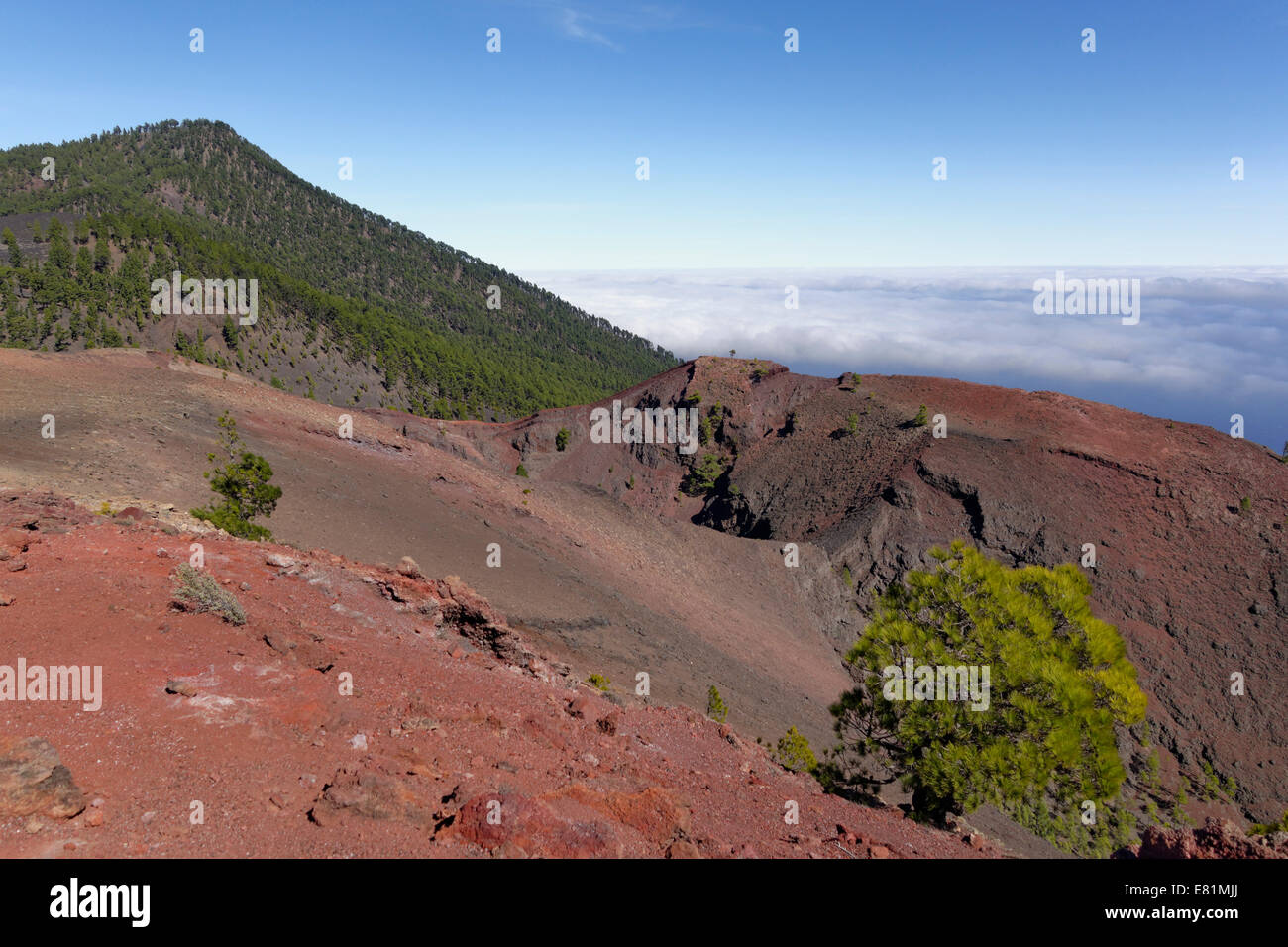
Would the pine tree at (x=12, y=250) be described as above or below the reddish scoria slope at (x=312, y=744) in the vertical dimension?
above

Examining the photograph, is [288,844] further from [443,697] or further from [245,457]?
[245,457]

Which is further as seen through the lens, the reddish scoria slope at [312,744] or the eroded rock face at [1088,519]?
the eroded rock face at [1088,519]

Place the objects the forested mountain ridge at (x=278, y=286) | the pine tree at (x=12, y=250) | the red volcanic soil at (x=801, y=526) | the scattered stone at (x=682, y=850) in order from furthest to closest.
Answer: the pine tree at (x=12, y=250) → the forested mountain ridge at (x=278, y=286) → the red volcanic soil at (x=801, y=526) → the scattered stone at (x=682, y=850)

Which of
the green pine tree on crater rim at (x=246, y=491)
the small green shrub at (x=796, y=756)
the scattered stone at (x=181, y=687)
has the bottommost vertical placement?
the small green shrub at (x=796, y=756)

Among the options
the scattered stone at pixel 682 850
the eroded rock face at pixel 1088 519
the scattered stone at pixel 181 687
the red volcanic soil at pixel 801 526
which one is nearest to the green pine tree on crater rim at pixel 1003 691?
the scattered stone at pixel 682 850

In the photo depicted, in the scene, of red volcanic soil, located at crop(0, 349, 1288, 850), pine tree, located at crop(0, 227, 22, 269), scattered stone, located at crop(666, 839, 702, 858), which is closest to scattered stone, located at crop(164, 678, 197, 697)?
scattered stone, located at crop(666, 839, 702, 858)

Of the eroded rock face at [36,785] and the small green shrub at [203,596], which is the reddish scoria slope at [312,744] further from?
the small green shrub at [203,596]
